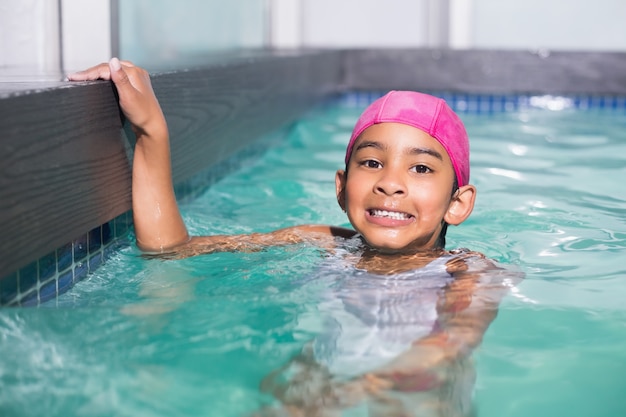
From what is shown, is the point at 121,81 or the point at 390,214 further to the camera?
the point at 121,81

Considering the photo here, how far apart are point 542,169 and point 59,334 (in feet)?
13.8

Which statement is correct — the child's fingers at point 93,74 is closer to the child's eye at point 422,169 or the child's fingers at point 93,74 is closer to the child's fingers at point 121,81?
the child's fingers at point 121,81

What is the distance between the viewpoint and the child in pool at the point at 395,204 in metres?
2.90

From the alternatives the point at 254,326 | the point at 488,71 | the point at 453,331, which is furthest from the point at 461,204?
the point at 488,71

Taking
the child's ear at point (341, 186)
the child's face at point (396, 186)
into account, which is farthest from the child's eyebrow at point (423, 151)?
the child's ear at point (341, 186)

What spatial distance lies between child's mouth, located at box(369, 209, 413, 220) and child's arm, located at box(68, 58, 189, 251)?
2.63 ft

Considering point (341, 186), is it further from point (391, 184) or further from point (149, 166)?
point (149, 166)

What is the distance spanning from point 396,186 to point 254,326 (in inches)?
26.8

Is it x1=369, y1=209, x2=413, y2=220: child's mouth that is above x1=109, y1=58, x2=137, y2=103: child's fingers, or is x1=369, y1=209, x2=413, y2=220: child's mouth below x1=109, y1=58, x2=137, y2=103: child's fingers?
below

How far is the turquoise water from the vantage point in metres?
2.33

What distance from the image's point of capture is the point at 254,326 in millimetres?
2736

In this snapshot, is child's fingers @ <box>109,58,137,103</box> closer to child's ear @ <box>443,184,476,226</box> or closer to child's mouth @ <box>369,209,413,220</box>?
child's mouth @ <box>369,209,413,220</box>

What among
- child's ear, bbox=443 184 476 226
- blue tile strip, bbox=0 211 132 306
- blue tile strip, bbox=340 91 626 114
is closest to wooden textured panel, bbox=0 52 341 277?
blue tile strip, bbox=0 211 132 306

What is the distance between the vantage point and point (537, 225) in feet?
14.8
